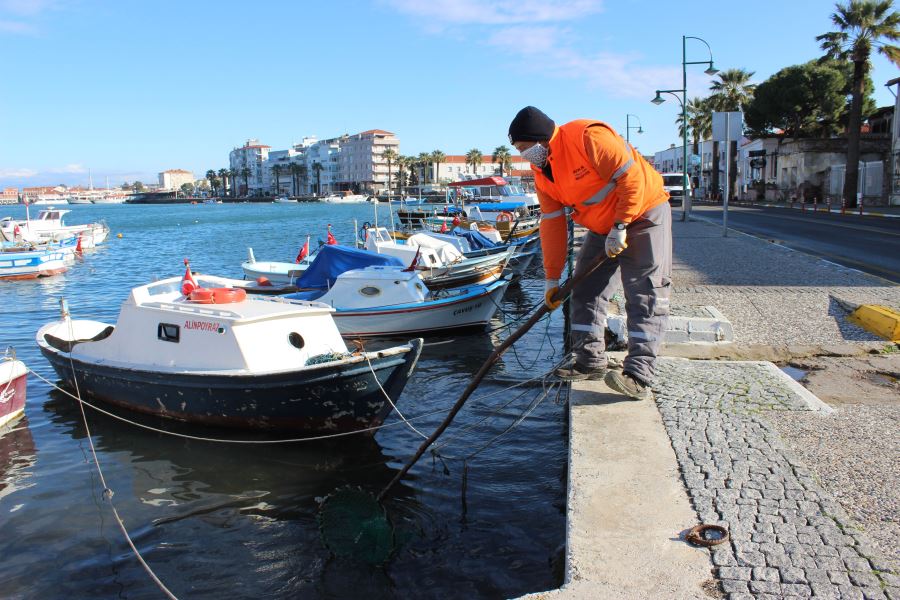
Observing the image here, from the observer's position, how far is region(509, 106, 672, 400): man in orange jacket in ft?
16.8

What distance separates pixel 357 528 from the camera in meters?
5.54

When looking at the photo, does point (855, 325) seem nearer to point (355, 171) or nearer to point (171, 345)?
point (171, 345)

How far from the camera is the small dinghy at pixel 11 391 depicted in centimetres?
959

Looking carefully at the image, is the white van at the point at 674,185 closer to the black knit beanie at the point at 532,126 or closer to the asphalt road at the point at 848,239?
the asphalt road at the point at 848,239

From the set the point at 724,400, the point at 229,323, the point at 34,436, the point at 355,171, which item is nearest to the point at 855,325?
the point at 724,400

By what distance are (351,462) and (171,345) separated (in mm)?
2827

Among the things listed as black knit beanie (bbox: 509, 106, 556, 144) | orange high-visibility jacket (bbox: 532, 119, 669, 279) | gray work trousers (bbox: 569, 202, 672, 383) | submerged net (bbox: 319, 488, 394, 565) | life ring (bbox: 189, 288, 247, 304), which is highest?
black knit beanie (bbox: 509, 106, 556, 144)

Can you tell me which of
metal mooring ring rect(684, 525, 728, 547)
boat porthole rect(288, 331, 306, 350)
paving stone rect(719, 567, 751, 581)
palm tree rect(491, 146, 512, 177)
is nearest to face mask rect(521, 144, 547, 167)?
metal mooring ring rect(684, 525, 728, 547)

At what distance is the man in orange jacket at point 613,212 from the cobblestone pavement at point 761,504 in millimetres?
611

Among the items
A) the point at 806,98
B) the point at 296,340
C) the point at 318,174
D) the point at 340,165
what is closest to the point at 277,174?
the point at 318,174

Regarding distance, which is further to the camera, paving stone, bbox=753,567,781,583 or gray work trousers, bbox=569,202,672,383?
gray work trousers, bbox=569,202,672,383

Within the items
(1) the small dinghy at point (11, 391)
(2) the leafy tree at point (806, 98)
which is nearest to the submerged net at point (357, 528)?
(1) the small dinghy at point (11, 391)

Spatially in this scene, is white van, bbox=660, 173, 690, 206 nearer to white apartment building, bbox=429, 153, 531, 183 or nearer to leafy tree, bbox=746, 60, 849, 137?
leafy tree, bbox=746, 60, 849, 137

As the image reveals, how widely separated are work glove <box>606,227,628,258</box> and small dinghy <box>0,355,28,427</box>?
28.2 feet
